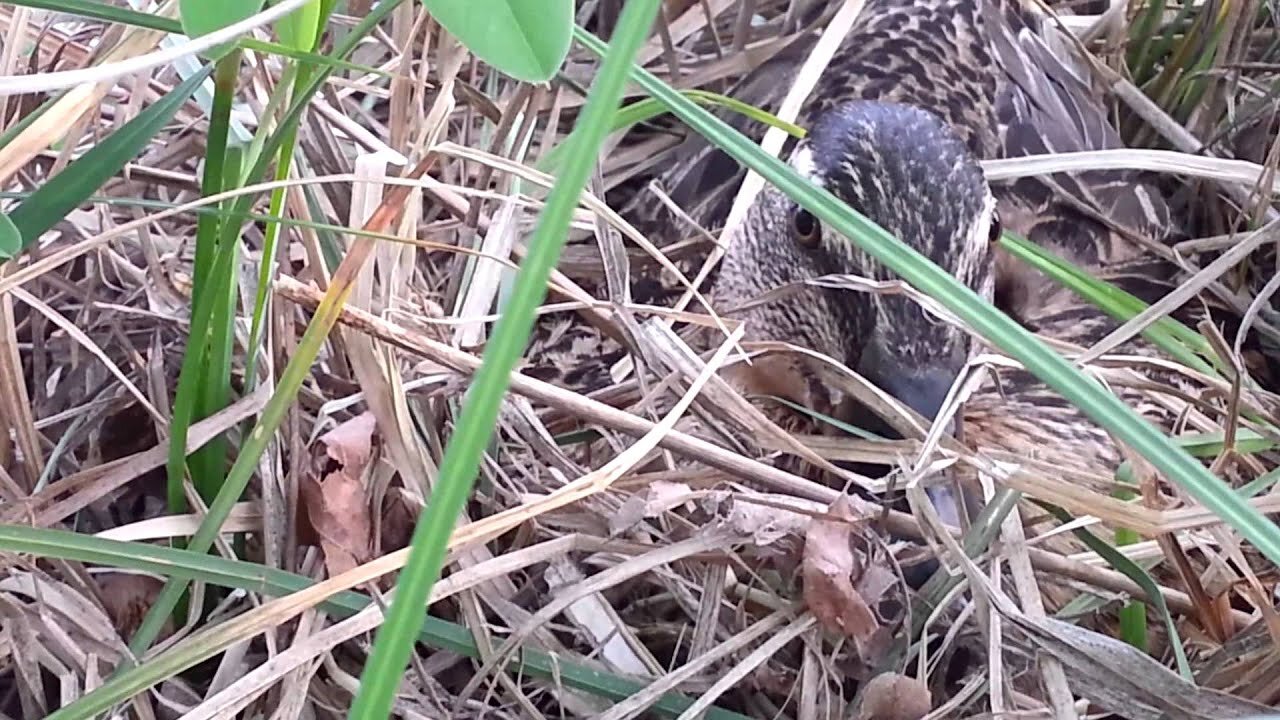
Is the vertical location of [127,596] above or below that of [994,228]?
below

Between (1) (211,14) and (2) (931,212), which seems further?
(2) (931,212)

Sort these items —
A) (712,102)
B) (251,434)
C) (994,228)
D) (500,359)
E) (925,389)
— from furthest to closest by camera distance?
(994,228), (925,389), (712,102), (251,434), (500,359)

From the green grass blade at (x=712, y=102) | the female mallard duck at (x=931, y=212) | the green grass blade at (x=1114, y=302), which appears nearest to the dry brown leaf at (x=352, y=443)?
the green grass blade at (x=712, y=102)

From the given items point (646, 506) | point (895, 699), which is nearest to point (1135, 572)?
point (895, 699)

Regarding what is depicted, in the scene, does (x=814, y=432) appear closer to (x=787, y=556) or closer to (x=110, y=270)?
(x=787, y=556)

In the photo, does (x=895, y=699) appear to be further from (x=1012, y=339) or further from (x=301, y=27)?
(x=301, y=27)

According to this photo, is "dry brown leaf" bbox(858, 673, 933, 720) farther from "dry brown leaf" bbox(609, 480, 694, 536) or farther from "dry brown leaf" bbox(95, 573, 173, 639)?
"dry brown leaf" bbox(95, 573, 173, 639)

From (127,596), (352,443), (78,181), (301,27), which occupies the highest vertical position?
(301,27)
